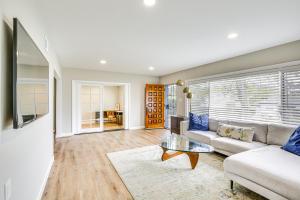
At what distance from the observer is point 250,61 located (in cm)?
370

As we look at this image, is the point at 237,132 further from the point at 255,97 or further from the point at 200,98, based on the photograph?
the point at 200,98

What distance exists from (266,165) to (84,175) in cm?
274

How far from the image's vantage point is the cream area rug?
207 centimetres

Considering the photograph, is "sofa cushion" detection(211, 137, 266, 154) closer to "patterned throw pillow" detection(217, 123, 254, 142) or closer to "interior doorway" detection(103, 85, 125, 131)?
"patterned throw pillow" detection(217, 123, 254, 142)

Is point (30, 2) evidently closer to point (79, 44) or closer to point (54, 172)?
point (79, 44)

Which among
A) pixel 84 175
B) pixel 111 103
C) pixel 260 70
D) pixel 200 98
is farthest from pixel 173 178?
pixel 111 103

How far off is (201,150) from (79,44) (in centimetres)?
320

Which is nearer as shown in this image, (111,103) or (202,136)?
(202,136)

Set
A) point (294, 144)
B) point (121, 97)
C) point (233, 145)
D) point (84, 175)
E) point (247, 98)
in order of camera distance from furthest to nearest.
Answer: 1. point (121, 97)
2. point (247, 98)
3. point (233, 145)
4. point (84, 175)
5. point (294, 144)

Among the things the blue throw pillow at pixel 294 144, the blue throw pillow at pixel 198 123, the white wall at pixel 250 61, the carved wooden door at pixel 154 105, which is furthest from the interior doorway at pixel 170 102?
the blue throw pillow at pixel 294 144

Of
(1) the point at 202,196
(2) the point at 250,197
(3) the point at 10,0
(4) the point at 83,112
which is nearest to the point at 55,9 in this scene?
(3) the point at 10,0

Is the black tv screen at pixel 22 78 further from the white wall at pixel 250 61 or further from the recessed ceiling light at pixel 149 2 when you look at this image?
the white wall at pixel 250 61

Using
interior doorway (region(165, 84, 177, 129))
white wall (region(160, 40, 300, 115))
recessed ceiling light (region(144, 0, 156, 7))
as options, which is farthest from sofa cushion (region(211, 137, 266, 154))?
interior doorway (region(165, 84, 177, 129))

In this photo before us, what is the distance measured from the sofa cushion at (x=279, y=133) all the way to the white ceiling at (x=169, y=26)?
1683 millimetres
